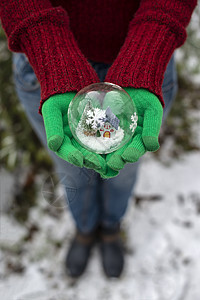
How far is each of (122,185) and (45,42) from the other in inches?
28.7

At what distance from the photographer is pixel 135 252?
1784 millimetres

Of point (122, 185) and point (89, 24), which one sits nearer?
point (89, 24)

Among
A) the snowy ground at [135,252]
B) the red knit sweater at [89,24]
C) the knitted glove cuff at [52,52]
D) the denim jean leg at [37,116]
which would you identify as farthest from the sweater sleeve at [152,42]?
the snowy ground at [135,252]

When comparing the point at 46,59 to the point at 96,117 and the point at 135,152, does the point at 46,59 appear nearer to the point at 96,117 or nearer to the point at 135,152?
the point at 96,117

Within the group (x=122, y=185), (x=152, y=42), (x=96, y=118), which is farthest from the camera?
(x=122, y=185)

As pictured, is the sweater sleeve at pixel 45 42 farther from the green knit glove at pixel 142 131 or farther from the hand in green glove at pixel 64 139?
the green knit glove at pixel 142 131

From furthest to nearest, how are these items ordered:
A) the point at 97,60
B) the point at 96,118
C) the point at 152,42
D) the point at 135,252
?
the point at 135,252
the point at 97,60
the point at 152,42
the point at 96,118

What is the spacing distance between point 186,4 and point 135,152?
0.54 metres

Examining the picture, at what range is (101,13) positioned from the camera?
986 millimetres

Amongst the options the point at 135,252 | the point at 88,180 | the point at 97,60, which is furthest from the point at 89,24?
the point at 135,252

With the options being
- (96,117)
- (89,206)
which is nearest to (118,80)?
(96,117)

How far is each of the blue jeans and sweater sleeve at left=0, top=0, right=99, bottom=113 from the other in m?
0.20

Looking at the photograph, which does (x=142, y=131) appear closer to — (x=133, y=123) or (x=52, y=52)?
(x=133, y=123)

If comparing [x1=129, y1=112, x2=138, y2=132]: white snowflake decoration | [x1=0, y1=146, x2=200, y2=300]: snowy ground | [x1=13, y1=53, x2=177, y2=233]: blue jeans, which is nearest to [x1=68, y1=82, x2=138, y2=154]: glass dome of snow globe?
[x1=129, y1=112, x2=138, y2=132]: white snowflake decoration
